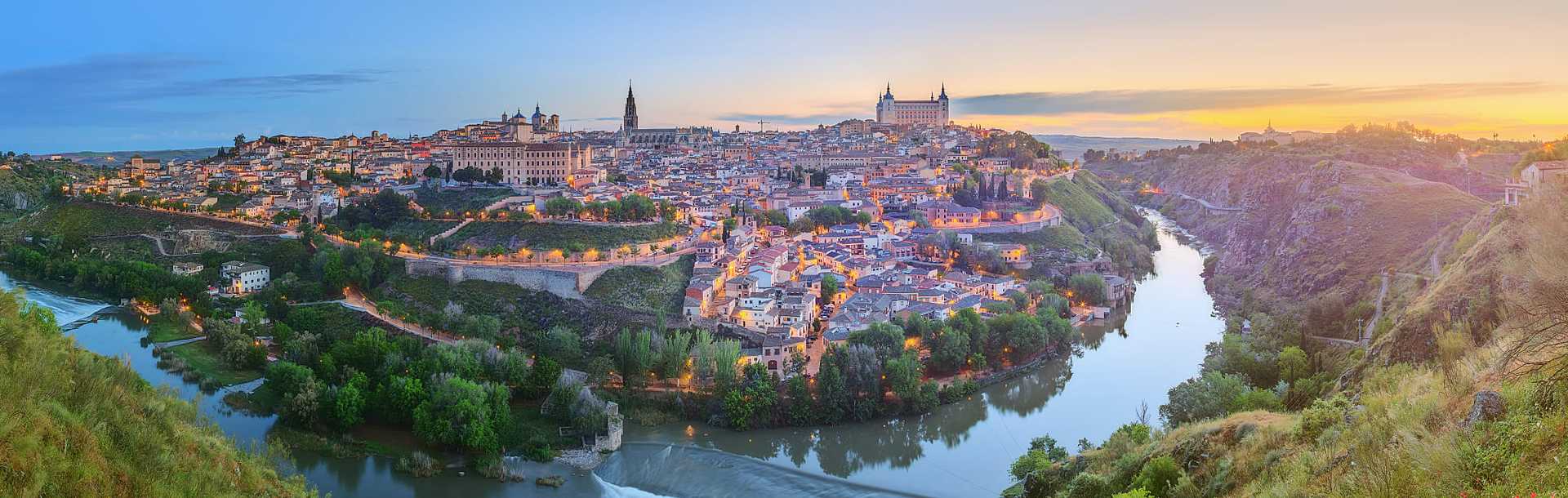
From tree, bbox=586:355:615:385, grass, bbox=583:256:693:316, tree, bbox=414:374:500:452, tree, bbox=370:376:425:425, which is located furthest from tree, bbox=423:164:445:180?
tree, bbox=414:374:500:452

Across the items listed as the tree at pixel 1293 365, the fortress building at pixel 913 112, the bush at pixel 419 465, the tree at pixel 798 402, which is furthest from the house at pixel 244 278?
the fortress building at pixel 913 112

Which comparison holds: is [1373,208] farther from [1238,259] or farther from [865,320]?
[865,320]

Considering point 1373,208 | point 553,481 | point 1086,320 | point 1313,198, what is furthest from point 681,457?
point 1313,198

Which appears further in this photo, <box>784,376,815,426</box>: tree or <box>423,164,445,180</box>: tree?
<box>423,164,445,180</box>: tree

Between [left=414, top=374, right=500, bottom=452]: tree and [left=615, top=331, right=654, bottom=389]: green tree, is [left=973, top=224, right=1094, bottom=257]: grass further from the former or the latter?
[left=414, top=374, right=500, bottom=452]: tree

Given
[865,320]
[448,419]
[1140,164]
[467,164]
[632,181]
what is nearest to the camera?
[448,419]
